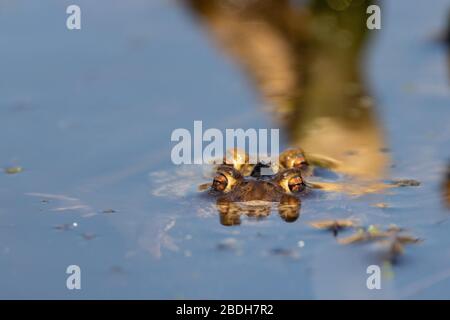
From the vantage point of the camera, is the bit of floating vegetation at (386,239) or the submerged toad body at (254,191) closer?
the bit of floating vegetation at (386,239)

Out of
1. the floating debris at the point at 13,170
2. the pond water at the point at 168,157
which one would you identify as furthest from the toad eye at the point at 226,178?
the floating debris at the point at 13,170

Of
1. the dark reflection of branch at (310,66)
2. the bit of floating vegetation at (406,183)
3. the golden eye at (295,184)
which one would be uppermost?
the dark reflection of branch at (310,66)

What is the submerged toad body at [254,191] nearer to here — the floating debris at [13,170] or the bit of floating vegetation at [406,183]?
the bit of floating vegetation at [406,183]

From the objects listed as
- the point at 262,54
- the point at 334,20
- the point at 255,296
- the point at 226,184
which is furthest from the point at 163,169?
the point at 334,20

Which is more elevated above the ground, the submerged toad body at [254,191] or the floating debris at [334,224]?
the submerged toad body at [254,191]

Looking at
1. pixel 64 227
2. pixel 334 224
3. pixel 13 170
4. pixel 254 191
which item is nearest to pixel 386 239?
pixel 334 224

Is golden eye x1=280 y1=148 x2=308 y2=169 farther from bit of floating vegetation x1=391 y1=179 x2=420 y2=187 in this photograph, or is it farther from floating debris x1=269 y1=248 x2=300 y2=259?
floating debris x1=269 y1=248 x2=300 y2=259

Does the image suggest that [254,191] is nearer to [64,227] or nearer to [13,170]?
[64,227]
